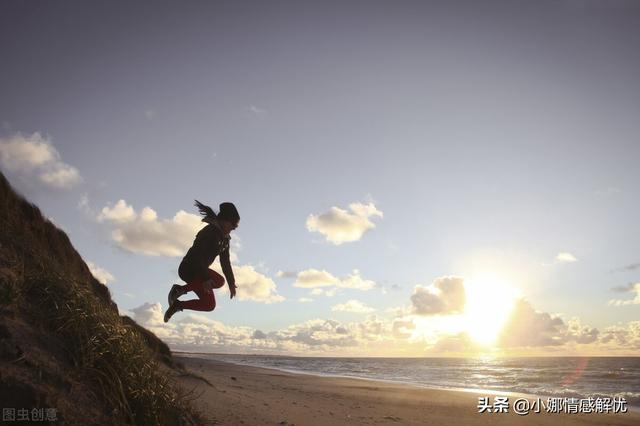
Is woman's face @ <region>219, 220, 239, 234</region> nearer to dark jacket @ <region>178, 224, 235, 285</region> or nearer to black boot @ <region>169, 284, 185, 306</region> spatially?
dark jacket @ <region>178, 224, 235, 285</region>

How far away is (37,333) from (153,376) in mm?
1050

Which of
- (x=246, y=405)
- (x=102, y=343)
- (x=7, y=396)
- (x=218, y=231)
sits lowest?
(x=246, y=405)

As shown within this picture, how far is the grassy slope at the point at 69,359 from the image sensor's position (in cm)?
274

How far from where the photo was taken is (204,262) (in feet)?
15.4

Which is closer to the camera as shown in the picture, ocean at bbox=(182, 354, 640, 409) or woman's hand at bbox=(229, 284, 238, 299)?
woman's hand at bbox=(229, 284, 238, 299)

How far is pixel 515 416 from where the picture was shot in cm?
960

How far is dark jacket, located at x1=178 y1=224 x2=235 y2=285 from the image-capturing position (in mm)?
4680

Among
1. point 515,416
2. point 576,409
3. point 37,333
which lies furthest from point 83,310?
point 576,409

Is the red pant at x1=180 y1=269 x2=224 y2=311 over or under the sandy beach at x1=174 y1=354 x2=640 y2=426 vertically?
over

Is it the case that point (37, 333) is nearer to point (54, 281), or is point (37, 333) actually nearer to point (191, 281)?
point (54, 281)

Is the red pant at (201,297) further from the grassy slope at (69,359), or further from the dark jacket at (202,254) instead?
the grassy slope at (69,359)

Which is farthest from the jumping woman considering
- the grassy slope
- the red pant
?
the grassy slope

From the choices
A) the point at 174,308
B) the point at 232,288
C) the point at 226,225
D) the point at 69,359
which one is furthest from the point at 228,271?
the point at 69,359

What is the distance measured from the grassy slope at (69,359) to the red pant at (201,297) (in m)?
0.88
